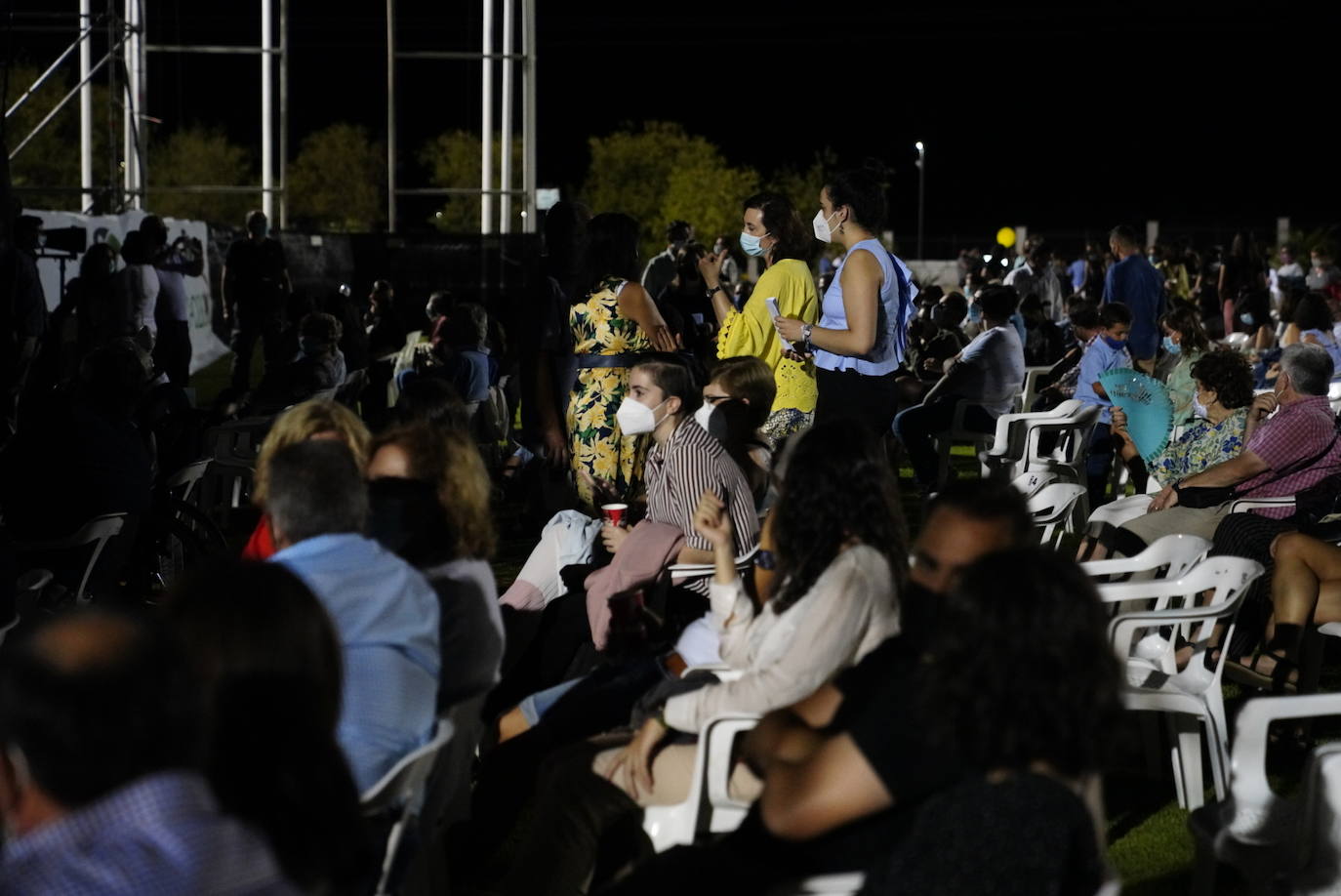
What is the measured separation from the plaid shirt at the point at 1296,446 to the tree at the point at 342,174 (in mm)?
73502

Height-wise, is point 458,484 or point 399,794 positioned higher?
point 458,484

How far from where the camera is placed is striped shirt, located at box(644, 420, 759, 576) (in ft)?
17.5

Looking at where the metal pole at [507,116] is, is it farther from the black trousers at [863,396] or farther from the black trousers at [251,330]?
the black trousers at [863,396]

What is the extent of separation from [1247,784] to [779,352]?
12.4 ft

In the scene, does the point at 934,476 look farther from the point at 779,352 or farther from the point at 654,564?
the point at 654,564

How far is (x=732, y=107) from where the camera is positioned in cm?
7875

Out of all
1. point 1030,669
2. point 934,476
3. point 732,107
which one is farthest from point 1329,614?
point 732,107

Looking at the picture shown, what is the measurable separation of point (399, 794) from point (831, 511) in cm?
118

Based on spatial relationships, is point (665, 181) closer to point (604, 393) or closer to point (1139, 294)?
point (1139, 294)

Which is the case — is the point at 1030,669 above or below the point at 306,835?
above

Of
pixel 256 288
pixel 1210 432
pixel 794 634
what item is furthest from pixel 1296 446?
pixel 256 288

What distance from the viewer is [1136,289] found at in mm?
11766

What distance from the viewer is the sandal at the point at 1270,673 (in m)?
5.55

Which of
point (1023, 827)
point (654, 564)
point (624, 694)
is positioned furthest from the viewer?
point (654, 564)
